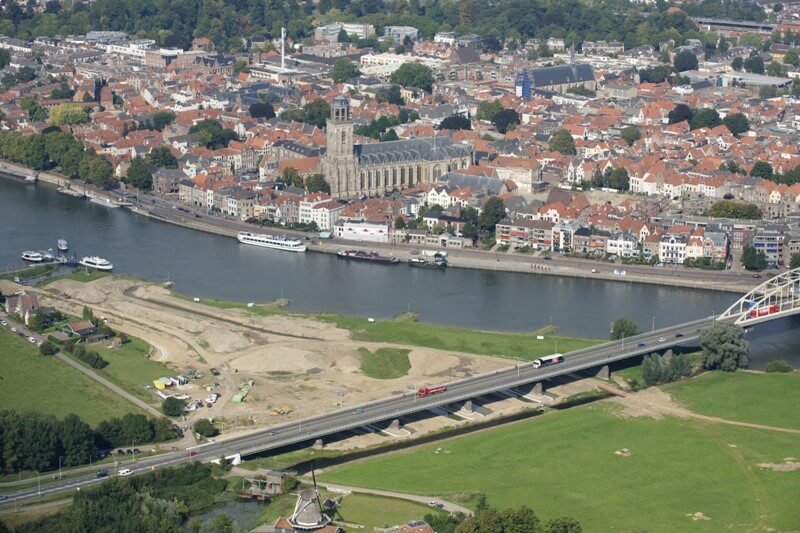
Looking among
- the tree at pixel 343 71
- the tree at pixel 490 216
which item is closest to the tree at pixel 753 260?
the tree at pixel 490 216

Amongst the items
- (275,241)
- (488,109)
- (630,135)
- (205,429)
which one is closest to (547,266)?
(275,241)

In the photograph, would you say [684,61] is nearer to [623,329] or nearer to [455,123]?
[455,123]

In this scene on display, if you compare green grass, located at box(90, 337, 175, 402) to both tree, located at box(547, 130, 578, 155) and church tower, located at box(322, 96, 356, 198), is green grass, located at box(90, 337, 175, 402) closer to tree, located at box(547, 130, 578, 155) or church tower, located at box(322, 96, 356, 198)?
church tower, located at box(322, 96, 356, 198)

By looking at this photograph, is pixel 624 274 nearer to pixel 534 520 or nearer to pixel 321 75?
pixel 534 520

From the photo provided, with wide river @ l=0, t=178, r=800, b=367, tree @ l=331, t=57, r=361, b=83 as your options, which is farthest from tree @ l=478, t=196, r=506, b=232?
tree @ l=331, t=57, r=361, b=83

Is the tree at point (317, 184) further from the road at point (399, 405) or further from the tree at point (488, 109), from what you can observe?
the road at point (399, 405)

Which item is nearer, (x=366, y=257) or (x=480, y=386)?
(x=480, y=386)
